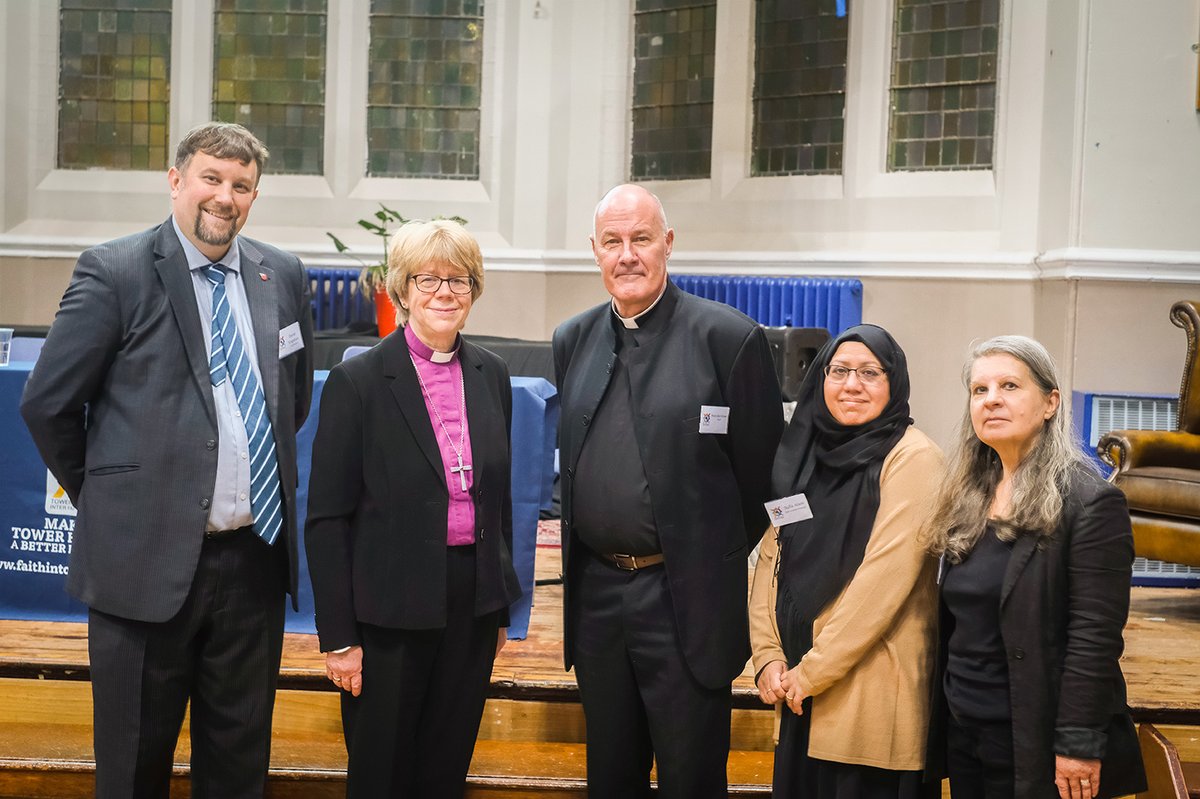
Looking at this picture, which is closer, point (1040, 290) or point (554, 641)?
point (554, 641)

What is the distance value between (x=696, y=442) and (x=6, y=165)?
23.7ft

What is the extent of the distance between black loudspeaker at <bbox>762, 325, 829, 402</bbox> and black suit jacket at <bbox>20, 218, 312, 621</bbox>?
10.6 feet

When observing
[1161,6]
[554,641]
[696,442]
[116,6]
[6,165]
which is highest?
[116,6]

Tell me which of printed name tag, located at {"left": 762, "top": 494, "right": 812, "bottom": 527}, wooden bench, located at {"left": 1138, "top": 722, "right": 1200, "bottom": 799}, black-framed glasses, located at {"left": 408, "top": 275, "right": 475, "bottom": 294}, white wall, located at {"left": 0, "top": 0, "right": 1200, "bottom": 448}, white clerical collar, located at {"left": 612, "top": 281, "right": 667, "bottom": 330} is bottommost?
wooden bench, located at {"left": 1138, "top": 722, "right": 1200, "bottom": 799}

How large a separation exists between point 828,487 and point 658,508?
35 cm

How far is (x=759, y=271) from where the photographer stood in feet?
23.1

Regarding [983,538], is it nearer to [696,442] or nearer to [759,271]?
[696,442]

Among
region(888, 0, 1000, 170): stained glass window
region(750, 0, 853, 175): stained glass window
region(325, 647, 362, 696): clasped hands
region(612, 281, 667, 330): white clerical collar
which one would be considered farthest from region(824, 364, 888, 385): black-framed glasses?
region(750, 0, 853, 175): stained glass window

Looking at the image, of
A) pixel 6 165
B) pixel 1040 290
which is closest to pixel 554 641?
pixel 1040 290

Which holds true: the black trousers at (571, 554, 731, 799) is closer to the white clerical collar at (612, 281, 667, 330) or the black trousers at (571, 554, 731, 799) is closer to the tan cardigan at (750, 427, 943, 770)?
the tan cardigan at (750, 427, 943, 770)

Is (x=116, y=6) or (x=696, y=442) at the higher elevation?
(x=116, y=6)

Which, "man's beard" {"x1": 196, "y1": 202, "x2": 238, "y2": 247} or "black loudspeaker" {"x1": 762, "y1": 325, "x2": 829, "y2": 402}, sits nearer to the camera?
"man's beard" {"x1": 196, "y1": 202, "x2": 238, "y2": 247}

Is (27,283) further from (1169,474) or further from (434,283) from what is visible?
(1169,474)

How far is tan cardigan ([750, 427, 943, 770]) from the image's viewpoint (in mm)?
2172
